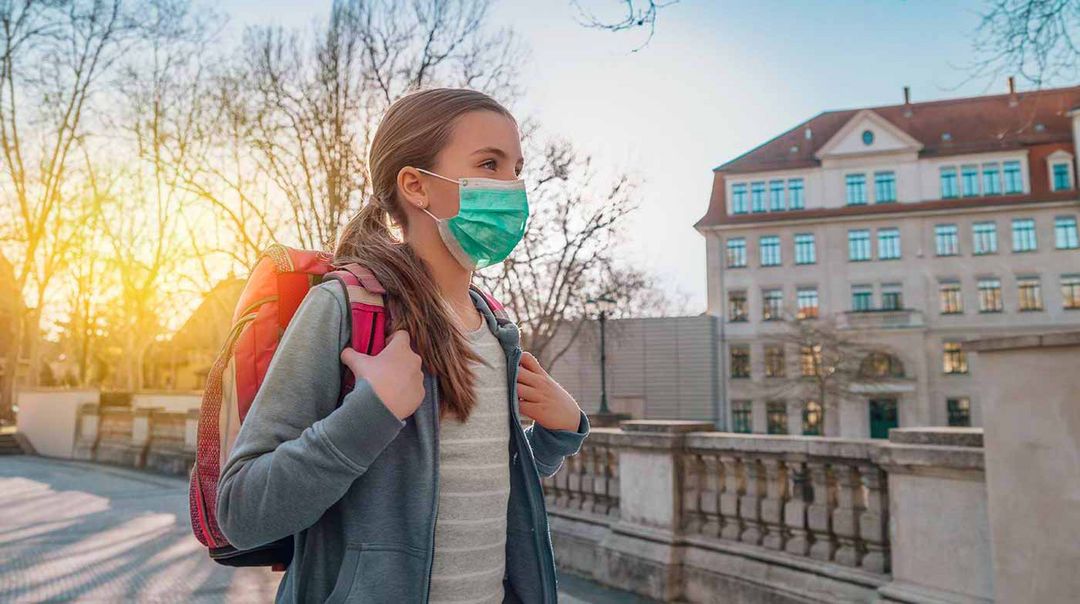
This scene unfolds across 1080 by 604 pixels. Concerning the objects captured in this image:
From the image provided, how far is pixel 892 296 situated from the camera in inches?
1779

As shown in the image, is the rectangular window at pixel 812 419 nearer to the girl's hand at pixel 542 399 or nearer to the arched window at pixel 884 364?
the arched window at pixel 884 364

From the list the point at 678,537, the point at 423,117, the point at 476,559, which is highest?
the point at 423,117

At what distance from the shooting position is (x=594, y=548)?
7.35m

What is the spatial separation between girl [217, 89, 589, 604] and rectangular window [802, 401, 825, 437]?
43679 millimetres

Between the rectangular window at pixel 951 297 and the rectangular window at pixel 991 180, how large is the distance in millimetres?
5670

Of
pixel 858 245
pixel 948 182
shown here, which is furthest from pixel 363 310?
pixel 948 182

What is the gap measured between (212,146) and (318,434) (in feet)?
66.6

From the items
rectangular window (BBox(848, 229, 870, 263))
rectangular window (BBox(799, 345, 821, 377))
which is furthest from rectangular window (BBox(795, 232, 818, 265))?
rectangular window (BBox(799, 345, 821, 377))

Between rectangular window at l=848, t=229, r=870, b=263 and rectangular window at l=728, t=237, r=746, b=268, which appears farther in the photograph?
rectangular window at l=728, t=237, r=746, b=268

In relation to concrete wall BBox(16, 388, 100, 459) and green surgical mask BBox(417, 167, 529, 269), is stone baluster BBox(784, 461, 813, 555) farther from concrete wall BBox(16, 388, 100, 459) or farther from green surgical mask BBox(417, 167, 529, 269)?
concrete wall BBox(16, 388, 100, 459)

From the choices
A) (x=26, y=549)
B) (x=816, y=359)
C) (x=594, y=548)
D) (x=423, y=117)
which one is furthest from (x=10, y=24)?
(x=816, y=359)

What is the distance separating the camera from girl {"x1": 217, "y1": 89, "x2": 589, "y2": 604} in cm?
128

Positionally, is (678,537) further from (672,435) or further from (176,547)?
(176,547)

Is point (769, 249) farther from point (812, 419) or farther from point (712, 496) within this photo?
point (712, 496)
